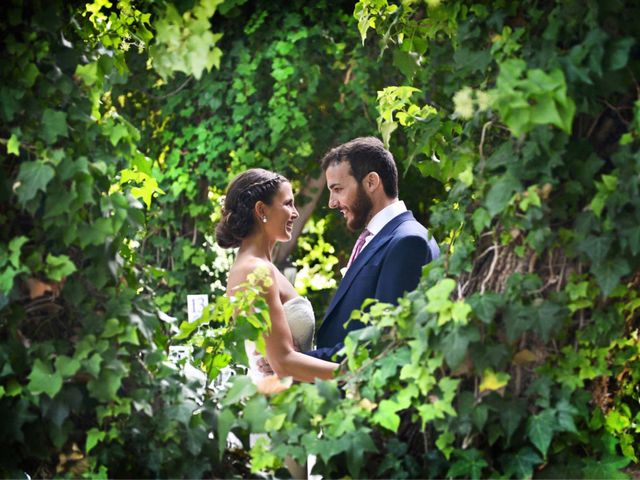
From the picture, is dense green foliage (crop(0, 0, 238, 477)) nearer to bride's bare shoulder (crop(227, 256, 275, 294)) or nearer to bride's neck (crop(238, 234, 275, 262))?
bride's bare shoulder (crop(227, 256, 275, 294))

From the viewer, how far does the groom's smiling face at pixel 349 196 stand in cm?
391

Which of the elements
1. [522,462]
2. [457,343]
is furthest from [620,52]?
[522,462]

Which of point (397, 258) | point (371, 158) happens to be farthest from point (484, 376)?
point (371, 158)

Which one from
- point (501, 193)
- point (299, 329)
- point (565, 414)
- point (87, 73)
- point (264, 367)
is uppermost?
point (87, 73)

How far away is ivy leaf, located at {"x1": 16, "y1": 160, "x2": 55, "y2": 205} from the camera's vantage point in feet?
7.01

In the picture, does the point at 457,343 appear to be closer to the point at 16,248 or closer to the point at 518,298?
the point at 518,298

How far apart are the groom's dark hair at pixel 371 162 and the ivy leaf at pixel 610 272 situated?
1859 millimetres

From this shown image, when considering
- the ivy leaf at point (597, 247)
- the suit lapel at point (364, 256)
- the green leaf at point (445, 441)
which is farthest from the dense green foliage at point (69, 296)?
the suit lapel at point (364, 256)

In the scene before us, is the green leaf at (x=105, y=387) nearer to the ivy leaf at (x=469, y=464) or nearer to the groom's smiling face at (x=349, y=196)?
the ivy leaf at (x=469, y=464)

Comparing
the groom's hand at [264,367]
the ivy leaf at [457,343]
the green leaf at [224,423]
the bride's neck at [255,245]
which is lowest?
the groom's hand at [264,367]

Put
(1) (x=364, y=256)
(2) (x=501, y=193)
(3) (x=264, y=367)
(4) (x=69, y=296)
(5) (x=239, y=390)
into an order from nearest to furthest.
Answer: (2) (x=501, y=193), (4) (x=69, y=296), (5) (x=239, y=390), (1) (x=364, y=256), (3) (x=264, y=367)

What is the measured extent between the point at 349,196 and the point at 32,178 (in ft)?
6.36

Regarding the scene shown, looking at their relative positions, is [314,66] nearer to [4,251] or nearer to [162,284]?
[162,284]

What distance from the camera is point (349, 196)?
393 cm
